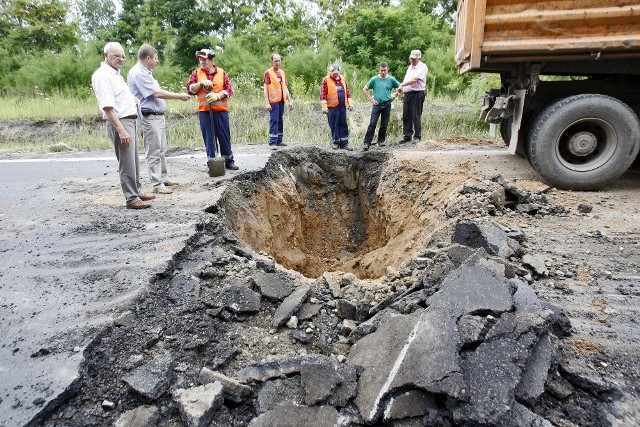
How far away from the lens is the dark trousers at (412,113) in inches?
311

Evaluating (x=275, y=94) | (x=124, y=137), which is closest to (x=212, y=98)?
(x=124, y=137)

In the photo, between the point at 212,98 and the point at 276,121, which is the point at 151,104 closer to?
the point at 212,98

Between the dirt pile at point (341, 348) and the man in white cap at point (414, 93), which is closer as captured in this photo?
the dirt pile at point (341, 348)

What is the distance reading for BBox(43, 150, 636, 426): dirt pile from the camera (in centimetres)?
171

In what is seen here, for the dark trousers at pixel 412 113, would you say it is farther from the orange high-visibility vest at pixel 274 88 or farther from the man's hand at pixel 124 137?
the man's hand at pixel 124 137

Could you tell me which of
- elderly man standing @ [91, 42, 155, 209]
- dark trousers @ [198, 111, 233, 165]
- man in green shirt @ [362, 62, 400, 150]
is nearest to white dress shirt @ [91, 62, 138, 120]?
elderly man standing @ [91, 42, 155, 209]

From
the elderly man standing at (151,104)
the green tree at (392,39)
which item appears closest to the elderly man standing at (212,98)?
the elderly man standing at (151,104)

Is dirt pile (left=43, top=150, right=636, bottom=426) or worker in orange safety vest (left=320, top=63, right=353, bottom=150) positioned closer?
dirt pile (left=43, top=150, right=636, bottom=426)

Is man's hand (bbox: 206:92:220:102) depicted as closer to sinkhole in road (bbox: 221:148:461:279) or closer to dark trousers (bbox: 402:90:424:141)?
sinkhole in road (bbox: 221:148:461:279)

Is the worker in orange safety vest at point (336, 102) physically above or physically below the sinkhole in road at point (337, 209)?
above

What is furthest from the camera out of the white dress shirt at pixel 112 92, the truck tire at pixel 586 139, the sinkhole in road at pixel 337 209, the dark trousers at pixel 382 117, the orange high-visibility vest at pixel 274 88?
the dark trousers at pixel 382 117

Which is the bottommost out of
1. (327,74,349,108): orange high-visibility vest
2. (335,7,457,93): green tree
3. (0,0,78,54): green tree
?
(327,74,349,108): orange high-visibility vest

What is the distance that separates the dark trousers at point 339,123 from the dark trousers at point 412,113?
50.0 inches

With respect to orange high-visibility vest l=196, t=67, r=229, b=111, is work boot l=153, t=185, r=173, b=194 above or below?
below
